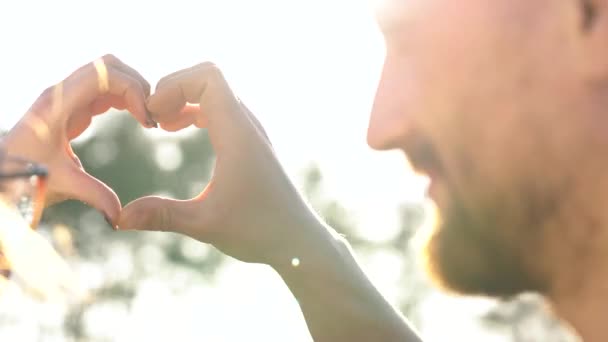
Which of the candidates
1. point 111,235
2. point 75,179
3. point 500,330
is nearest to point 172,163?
point 111,235

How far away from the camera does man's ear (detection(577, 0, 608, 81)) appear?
2.66 m

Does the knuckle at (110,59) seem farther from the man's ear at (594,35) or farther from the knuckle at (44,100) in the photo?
the man's ear at (594,35)

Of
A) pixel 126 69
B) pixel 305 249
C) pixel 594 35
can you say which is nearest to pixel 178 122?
pixel 126 69

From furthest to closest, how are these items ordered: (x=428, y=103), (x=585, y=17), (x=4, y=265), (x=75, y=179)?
1. (x=75, y=179)
2. (x=4, y=265)
3. (x=428, y=103)
4. (x=585, y=17)

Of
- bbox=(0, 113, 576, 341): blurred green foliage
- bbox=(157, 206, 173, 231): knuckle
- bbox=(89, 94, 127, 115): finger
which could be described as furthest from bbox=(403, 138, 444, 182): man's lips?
bbox=(0, 113, 576, 341): blurred green foliage

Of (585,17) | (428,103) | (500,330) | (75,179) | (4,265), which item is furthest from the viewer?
(500,330)

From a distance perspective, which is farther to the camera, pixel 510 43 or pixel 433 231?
pixel 433 231

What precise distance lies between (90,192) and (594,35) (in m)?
1.78

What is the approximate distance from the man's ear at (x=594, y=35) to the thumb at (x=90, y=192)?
5.49 feet

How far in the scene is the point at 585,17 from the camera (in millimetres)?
2664

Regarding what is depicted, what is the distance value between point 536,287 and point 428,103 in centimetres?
67

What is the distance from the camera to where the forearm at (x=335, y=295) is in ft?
11.8

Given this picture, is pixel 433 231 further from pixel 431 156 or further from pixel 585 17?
pixel 585 17

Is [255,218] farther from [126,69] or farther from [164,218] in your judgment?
[126,69]
